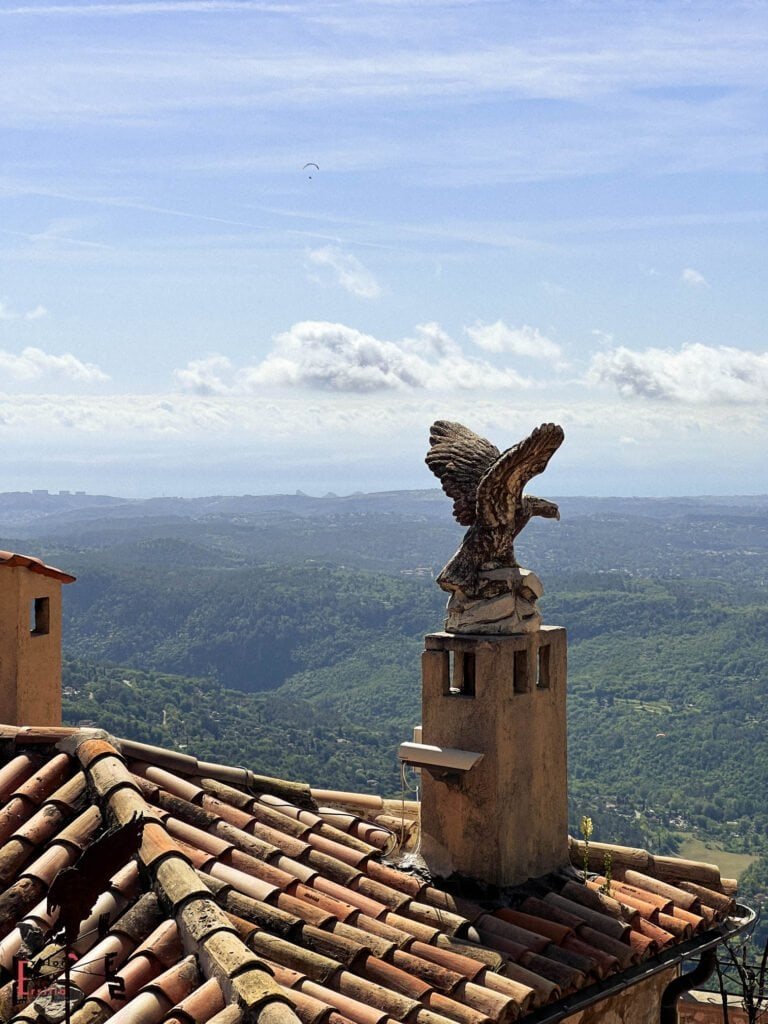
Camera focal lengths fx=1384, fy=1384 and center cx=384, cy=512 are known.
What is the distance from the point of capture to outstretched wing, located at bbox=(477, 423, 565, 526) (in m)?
10.8

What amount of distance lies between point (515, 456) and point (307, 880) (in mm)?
3590

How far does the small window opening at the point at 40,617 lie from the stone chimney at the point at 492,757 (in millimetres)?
3603

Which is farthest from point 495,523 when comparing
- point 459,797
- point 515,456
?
point 459,797

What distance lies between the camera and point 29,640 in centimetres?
1219

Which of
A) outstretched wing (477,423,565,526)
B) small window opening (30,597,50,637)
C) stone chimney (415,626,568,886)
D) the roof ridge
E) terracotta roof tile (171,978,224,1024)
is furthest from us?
small window opening (30,597,50,637)

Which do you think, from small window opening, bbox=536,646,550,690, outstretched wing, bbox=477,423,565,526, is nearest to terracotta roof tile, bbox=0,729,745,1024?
small window opening, bbox=536,646,550,690

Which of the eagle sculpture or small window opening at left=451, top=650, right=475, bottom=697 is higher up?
the eagle sculpture

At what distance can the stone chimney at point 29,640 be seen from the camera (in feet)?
39.4

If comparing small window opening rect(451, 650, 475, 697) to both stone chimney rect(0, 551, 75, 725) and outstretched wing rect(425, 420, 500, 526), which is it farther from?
stone chimney rect(0, 551, 75, 725)

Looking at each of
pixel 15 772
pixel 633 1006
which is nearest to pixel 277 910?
pixel 15 772

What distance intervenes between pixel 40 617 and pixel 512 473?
4.47m

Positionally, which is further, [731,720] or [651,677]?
[651,677]

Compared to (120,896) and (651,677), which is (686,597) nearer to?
(651,677)

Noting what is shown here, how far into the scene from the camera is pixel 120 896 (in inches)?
326
